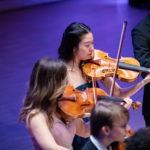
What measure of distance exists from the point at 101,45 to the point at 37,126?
4298 millimetres

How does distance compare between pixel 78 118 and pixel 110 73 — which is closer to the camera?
pixel 78 118

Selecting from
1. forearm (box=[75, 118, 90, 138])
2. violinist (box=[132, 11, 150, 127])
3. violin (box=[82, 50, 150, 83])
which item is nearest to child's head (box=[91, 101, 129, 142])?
forearm (box=[75, 118, 90, 138])

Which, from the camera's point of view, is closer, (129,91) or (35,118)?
(35,118)

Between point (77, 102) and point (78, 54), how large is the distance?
461 millimetres

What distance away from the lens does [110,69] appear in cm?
256

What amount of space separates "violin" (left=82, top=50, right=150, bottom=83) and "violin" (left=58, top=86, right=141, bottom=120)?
0.23 meters

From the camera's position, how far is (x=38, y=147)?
187cm

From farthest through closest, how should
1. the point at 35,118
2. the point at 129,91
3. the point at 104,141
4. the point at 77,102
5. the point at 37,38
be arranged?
the point at 37,38
the point at 129,91
the point at 77,102
the point at 35,118
the point at 104,141

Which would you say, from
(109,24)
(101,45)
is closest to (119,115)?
(101,45)

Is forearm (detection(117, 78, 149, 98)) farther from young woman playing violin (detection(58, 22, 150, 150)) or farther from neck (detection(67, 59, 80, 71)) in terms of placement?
neck (detection(67, 59, 80, 71))

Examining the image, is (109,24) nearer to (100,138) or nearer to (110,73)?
(110,73)

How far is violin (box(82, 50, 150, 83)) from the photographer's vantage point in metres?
2.49

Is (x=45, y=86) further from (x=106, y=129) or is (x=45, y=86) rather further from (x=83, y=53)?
(x=83, y=53)

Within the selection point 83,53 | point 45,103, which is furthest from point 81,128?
point 83,53
